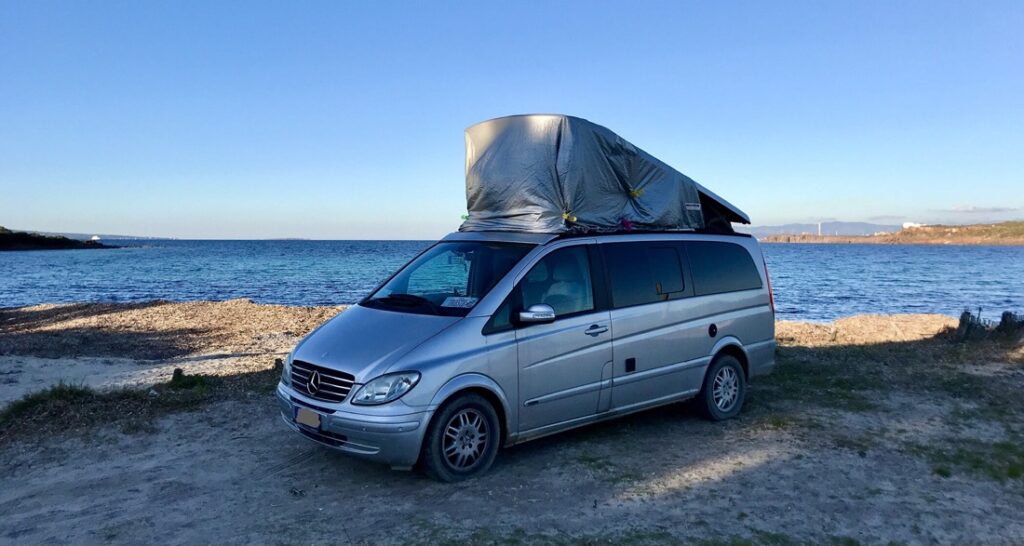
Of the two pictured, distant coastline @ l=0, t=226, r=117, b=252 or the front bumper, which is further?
distant coastline @ l=0, t=226, r=117, b=252

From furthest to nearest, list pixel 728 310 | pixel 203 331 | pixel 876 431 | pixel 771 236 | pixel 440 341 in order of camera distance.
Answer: pixel 771 236, pixel 203 331, pixel 728 310, pixel 876 431, pixel 440 341

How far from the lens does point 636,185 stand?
719 cm

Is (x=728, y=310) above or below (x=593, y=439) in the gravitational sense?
above

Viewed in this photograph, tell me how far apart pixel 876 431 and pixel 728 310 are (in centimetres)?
181

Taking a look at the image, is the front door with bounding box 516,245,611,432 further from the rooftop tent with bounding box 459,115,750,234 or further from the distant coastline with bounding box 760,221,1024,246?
the distant coastline with bounding box 760,221,1024,246

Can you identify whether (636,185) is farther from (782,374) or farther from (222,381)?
(222,381)

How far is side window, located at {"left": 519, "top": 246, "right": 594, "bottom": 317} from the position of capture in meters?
5.92

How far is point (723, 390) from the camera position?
7406 millimetres

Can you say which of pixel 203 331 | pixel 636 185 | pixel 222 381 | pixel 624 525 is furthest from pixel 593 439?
pixel 203 331

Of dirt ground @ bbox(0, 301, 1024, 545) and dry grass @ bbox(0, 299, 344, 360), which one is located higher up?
dirt ground @ bbox(0, 301, 1024, 545)

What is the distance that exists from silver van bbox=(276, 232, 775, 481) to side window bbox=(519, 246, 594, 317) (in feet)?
0.03

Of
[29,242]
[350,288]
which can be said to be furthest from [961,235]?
[29,242]

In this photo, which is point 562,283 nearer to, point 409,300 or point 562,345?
point 562,345

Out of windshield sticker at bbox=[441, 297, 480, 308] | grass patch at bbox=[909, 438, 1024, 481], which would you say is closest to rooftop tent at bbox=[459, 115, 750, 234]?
windshield sticker at bbox=[441, 297, 480, 308]
